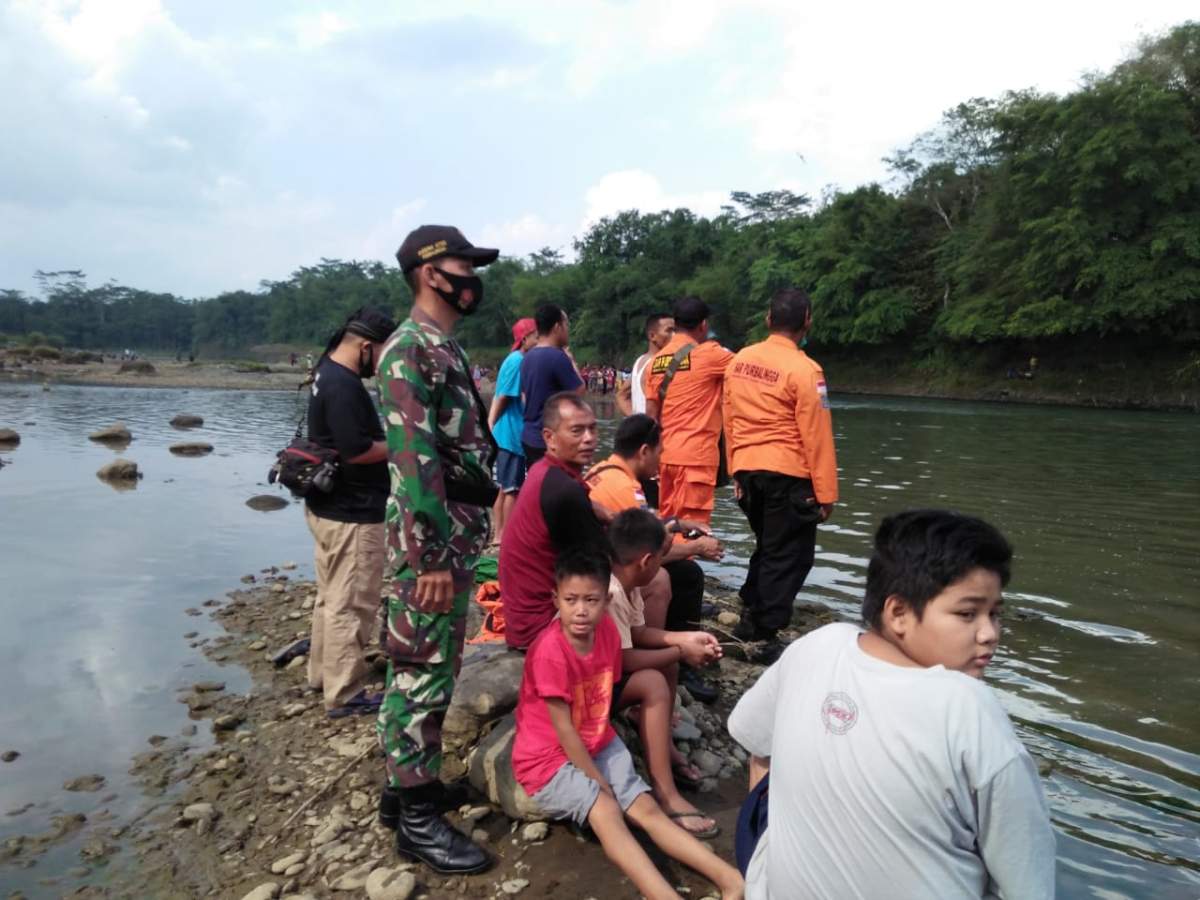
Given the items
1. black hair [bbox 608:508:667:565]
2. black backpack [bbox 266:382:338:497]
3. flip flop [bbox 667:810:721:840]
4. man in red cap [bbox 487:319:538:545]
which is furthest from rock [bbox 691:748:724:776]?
man in red cap [bbox 487:319:538:545]

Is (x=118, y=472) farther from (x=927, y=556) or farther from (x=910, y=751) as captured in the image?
(x=910, y=751)

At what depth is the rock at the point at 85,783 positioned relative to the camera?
3.75 m

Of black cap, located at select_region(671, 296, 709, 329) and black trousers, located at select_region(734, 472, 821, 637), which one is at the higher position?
black cap, located at select_region(671, 296, 709, 329)

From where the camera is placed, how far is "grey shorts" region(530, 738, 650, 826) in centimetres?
280

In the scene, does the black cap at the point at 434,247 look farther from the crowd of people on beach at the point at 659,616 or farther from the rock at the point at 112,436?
the rock at the point at 112,436

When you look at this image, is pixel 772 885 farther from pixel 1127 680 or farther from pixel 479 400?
pixel 1127 680

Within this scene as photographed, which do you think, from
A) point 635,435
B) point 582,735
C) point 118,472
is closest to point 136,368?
point 118,472

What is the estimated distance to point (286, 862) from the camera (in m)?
3.04

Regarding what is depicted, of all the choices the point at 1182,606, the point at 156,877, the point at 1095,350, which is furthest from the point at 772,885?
the point at 1095,350

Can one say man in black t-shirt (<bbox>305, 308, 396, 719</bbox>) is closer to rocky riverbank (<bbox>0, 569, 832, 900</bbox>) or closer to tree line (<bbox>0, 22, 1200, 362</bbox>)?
rocky riverbank (<bbox>0, 569, 832, 900</bbox>)

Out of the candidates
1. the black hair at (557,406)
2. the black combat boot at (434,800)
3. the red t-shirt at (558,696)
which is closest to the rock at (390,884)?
the black combat boot at (434,800)

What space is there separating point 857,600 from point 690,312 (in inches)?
107

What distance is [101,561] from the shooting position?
7633 millimetres

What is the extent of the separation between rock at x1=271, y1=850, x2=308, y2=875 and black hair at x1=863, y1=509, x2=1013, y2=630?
2342 millimetres
